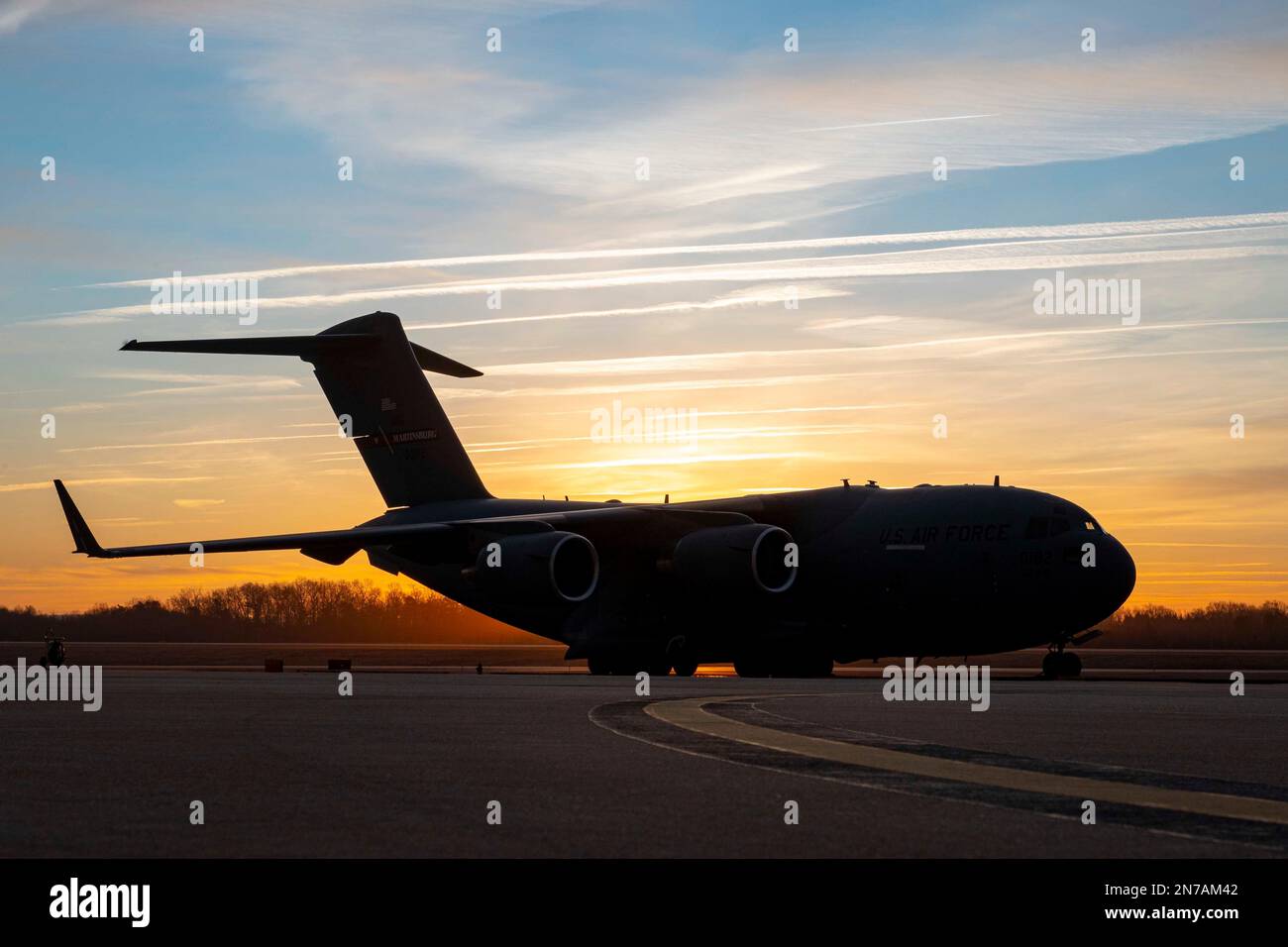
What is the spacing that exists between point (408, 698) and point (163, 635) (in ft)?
313

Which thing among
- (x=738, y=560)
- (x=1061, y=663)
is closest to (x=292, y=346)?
(x=738, y=560)

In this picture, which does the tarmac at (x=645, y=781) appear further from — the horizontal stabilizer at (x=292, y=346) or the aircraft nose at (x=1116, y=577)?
the horizontal stabilizer at (x=292, y=346)

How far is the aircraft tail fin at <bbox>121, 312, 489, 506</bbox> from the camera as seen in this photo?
42.2 meters

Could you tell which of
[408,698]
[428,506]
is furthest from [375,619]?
[408,698]

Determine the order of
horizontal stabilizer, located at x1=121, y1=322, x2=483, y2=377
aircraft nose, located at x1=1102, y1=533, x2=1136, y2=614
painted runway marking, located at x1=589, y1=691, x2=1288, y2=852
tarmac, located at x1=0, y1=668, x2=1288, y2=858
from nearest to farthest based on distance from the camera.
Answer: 1. tarmac, located at x1=0, y1=668, x2=1288, y2=858
2. painted runway marking, located at x1=589, y1=691, x2=1288, y2=852
3. aircraft nose, located at x1=1102, y1=533, x2=1136, y2=614
4. horizontal stabilizer, located at x1=121, y1=322, x2=483, y2=377

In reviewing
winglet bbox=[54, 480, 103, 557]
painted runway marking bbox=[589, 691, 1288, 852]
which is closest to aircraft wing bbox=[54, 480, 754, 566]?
winglet bbox=[54, 480, 103, 557]

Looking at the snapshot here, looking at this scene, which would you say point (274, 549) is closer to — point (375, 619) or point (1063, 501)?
point (1063, 501)

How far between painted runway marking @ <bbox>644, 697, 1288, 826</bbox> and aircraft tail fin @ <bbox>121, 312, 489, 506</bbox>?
2746 centimetres

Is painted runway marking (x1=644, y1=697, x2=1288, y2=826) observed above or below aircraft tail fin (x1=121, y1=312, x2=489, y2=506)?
below

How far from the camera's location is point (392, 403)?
42750mm

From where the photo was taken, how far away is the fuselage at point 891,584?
1235 inches

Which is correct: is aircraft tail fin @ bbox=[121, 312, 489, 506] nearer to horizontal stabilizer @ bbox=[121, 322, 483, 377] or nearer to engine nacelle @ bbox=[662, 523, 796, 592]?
horizontal stabilizer @ bbox=[121, 322, 483, 377]

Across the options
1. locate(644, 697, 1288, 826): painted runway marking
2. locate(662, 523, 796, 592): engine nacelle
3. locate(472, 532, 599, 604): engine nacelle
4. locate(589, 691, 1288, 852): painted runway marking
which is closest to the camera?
locate(589, 691, 1288, 852): painted runway marking
